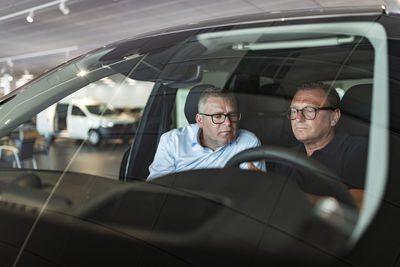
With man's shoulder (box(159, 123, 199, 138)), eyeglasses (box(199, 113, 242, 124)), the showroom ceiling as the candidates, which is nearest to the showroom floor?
man's shoulder (box(159, 123, 199, 138))

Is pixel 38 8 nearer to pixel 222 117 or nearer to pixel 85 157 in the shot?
pixel 85 157

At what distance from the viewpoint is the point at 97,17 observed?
1005cm

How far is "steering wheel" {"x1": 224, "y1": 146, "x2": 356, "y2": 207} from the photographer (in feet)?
2.22

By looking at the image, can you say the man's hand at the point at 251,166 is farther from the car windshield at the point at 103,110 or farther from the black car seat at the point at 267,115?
the car windshield at the point at 103,110

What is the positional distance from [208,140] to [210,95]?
4.2 inches

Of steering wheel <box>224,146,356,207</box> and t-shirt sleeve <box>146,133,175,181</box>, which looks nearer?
steering wheel <box>224,146,356,207</box>

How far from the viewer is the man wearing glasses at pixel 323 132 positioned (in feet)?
2.34

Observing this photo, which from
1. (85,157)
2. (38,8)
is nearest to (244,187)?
(85,157)

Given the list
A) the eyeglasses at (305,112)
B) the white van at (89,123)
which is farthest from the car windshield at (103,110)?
the eyeglasses at (305,112)

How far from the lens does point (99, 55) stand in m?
Answer: 1.22

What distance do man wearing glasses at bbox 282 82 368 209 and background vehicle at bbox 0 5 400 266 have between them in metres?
0.02

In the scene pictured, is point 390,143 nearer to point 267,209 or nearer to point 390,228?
point 390,228

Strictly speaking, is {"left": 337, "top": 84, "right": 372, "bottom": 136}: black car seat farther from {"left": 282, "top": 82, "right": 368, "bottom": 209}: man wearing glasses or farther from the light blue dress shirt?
the light blue dress shirt

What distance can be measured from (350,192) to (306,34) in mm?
395
